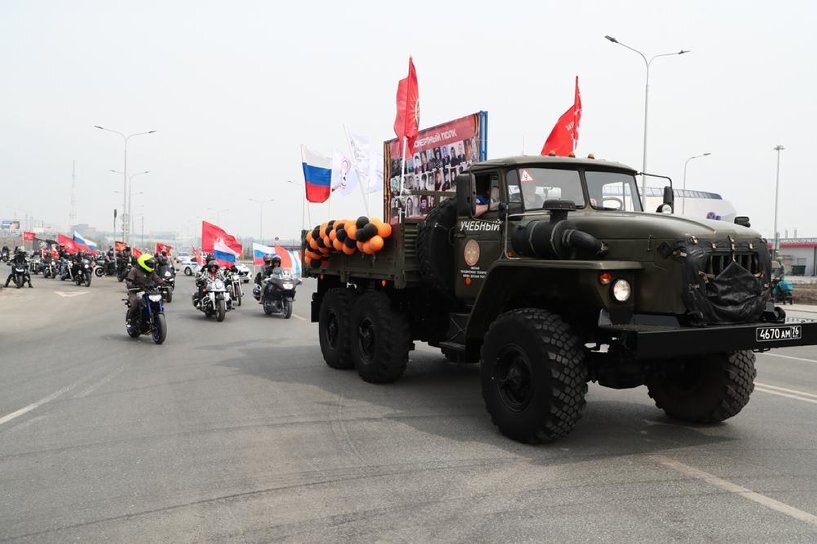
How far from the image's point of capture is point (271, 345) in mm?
Result: 12883

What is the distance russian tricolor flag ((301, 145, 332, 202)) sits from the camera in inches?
688

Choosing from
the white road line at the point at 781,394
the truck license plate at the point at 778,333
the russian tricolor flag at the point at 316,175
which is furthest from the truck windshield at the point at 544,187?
the russian tricolor flag at the point at 316,175

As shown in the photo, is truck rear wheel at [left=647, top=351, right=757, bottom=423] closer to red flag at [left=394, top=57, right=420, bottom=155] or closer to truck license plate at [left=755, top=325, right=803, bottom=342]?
truck license plate at [left=755, top=325, right=803, bottom=342]

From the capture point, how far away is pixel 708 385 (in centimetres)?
651

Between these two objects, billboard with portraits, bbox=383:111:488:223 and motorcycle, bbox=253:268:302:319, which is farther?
motorcycle, bbox=253:268:302:319

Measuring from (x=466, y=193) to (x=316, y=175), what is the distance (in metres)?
11.1

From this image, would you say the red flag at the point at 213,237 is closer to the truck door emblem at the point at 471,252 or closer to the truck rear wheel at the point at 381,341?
the truck rear wheel at the point at 381,341

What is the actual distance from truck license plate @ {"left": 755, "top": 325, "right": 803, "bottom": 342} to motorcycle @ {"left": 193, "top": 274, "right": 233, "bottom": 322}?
13.9 meters

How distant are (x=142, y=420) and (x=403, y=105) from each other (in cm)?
809

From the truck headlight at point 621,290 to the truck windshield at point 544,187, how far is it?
1.51 m

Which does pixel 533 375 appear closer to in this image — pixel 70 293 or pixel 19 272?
pixel 70 293

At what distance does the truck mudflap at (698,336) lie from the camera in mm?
5199

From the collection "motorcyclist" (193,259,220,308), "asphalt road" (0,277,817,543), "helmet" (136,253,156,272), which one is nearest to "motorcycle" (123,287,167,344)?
"helmet" (136,253,156,272)

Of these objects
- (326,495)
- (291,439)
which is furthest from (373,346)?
(326,495)
